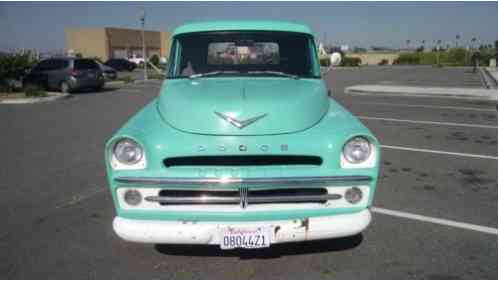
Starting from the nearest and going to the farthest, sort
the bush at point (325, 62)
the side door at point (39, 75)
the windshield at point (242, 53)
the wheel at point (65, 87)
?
the windshield at point (242, 53), the bush at point (325, 62), the wheel at point (65, 87), the side door at point (39, 75)

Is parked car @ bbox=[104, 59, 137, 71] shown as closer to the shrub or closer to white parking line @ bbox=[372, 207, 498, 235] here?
white parking line @ bbox=[372, 207, 498, 235]

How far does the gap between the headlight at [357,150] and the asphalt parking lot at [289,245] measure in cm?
92

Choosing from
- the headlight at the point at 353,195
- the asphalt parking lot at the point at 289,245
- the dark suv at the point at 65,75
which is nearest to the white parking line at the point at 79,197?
the asphalt parking lot at the point at 289,245

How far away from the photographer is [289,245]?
11.6ft

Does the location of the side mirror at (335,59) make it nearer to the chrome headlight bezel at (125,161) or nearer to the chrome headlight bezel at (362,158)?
the chrome headlight bezel at (362,158)

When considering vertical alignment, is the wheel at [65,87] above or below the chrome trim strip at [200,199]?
below

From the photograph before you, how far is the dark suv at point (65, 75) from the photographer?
57.4 feet

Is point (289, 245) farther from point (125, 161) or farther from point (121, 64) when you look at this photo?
point (121, 64)

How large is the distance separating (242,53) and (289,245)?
2186 mm

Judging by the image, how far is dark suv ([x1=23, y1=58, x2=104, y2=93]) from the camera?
57.4 ft

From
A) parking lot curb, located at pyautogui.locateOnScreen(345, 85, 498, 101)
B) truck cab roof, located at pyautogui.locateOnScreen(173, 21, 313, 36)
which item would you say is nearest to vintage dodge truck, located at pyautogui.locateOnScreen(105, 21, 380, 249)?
truck cab roof, located at pyautogui.locateOnScreen(173, 21, 313, 36)

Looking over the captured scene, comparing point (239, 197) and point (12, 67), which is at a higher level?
point (239, 197)

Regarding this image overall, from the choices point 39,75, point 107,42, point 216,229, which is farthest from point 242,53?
point 107,42

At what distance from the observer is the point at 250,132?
119 inches
